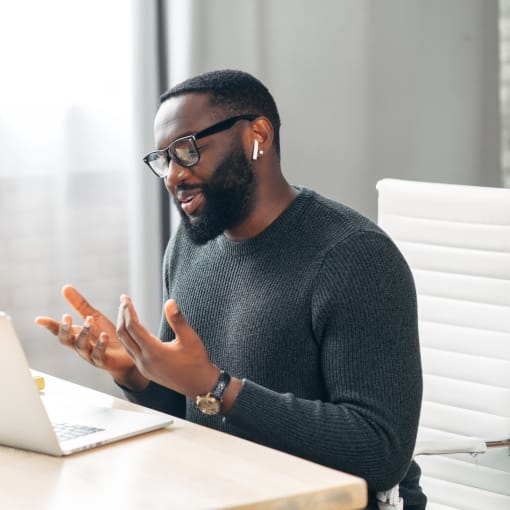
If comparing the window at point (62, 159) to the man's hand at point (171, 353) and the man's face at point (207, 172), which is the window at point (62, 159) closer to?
the man's face at point (207, 172)

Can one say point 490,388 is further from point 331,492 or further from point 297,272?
point 331,492

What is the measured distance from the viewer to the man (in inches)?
55.1

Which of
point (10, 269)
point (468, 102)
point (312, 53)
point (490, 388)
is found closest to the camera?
point (490, 388)

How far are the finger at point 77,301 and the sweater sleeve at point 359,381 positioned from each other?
0.32m

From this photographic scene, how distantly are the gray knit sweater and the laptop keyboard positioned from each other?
0.62 ft

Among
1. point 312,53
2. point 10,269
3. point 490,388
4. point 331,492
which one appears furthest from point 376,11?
point 331,492

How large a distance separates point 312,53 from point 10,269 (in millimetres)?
1036

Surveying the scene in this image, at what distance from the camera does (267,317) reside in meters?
1.54

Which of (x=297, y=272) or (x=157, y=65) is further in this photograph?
(x=157, y=65)

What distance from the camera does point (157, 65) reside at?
264 cm

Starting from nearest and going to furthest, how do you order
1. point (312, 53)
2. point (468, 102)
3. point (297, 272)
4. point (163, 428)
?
1. point (163, 428)
2. point (297, 272)
3. point (312, 53)
4. point (468, 102)

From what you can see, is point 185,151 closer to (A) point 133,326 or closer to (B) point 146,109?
(A) point 133,326

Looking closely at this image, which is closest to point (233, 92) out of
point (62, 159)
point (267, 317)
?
point (267, 317)

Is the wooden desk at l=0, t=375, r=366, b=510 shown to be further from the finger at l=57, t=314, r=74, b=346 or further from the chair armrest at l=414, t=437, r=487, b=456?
the chair armrest at l=414, t=437, r=487, b=456
